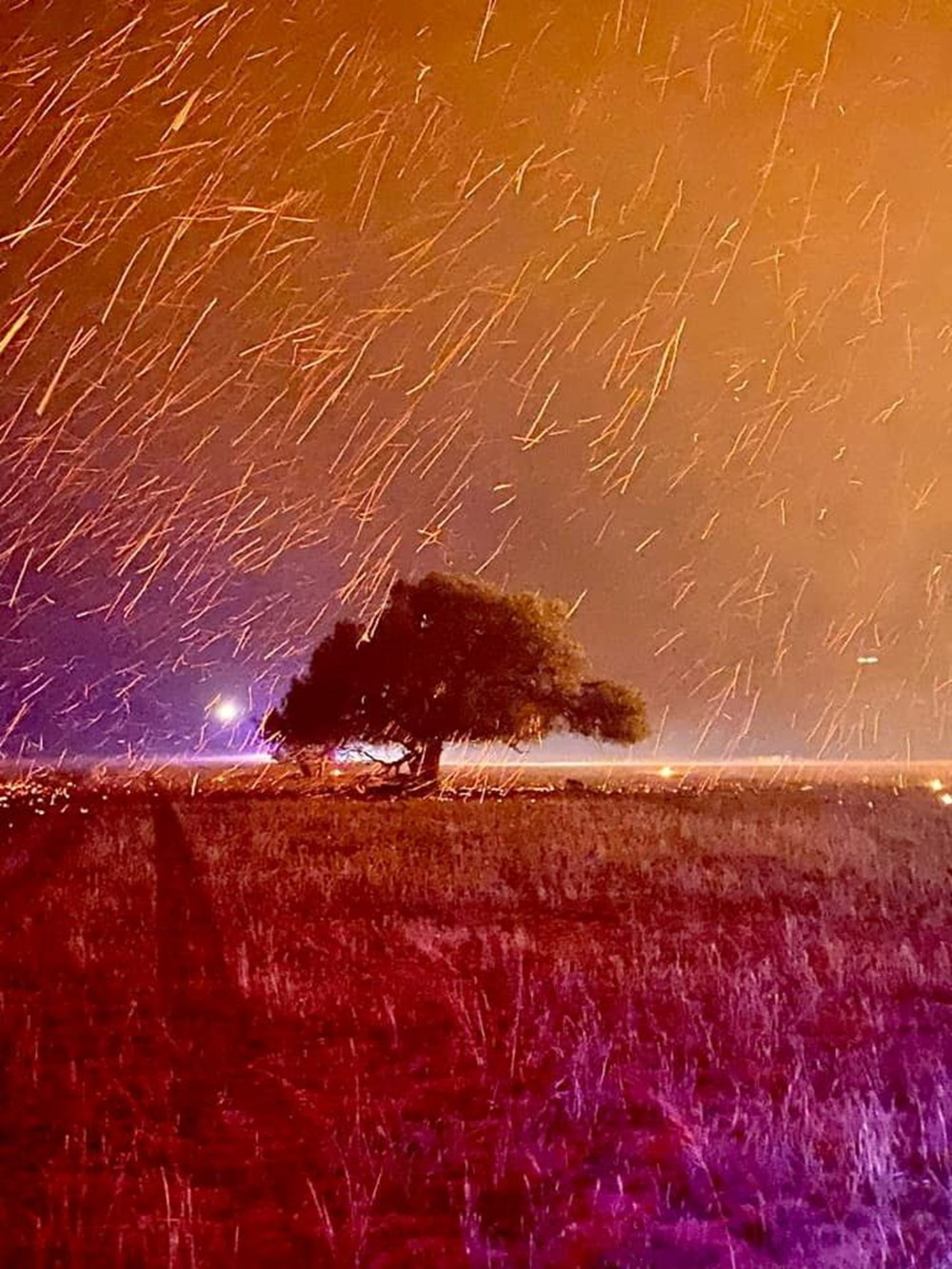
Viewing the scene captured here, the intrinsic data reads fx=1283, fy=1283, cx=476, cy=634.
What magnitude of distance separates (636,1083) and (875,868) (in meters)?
14.8

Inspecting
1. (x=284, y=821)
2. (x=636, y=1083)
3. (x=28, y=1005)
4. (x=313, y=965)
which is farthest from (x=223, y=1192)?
(x=284, y=821)

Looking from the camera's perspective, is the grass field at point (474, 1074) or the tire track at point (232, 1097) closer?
the grass field at point (474, 1074)

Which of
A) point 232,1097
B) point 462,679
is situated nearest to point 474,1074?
point 232,1097

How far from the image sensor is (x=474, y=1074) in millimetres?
7984

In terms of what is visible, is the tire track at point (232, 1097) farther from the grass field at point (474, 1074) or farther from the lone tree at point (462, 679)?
the lone tree at point (462, 679)

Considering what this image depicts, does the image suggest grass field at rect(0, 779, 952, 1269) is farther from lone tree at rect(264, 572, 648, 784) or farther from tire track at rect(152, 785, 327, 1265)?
lone tree at rect(264, 572, 648, 784)

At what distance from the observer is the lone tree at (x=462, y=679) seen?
53875 millimetres

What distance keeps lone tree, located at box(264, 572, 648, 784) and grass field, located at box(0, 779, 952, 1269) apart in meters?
35.2

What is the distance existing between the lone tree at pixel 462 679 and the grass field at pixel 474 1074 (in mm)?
35210

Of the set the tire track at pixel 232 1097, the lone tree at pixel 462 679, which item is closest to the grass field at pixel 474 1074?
the tire track at pixel 232 1097

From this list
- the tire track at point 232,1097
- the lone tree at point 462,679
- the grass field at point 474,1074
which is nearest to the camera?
the grass field at point 474,1074

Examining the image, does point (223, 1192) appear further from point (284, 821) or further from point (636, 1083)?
point (284, 821)

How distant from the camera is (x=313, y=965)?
460 inches

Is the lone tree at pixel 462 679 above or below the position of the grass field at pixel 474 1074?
above
